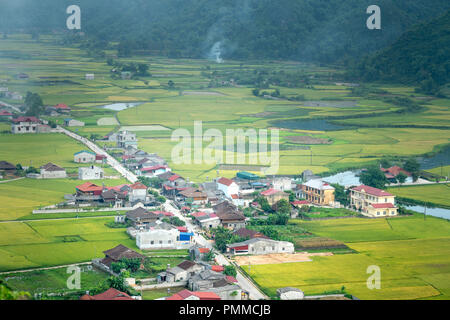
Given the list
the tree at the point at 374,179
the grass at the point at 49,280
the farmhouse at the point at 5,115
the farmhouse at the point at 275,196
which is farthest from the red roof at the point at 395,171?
the farmhouse at the point at 5,115

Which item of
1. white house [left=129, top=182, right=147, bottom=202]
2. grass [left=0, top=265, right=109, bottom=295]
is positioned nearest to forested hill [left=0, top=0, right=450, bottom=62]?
white house [left=129, top=182, right=147, bottom=202]

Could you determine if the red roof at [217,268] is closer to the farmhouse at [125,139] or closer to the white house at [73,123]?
the farmhouse at [125,139]

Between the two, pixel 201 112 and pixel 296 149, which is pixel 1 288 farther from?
pixel 201 112

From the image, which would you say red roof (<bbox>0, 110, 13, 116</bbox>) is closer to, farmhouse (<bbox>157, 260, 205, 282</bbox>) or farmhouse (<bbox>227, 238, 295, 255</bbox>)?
farmhouse (<bbox>227, 238, 295, 255</bbox>)

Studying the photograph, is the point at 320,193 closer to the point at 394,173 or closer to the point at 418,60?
the point at 394,173

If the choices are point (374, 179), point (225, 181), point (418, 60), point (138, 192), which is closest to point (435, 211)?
point (374, 179)
